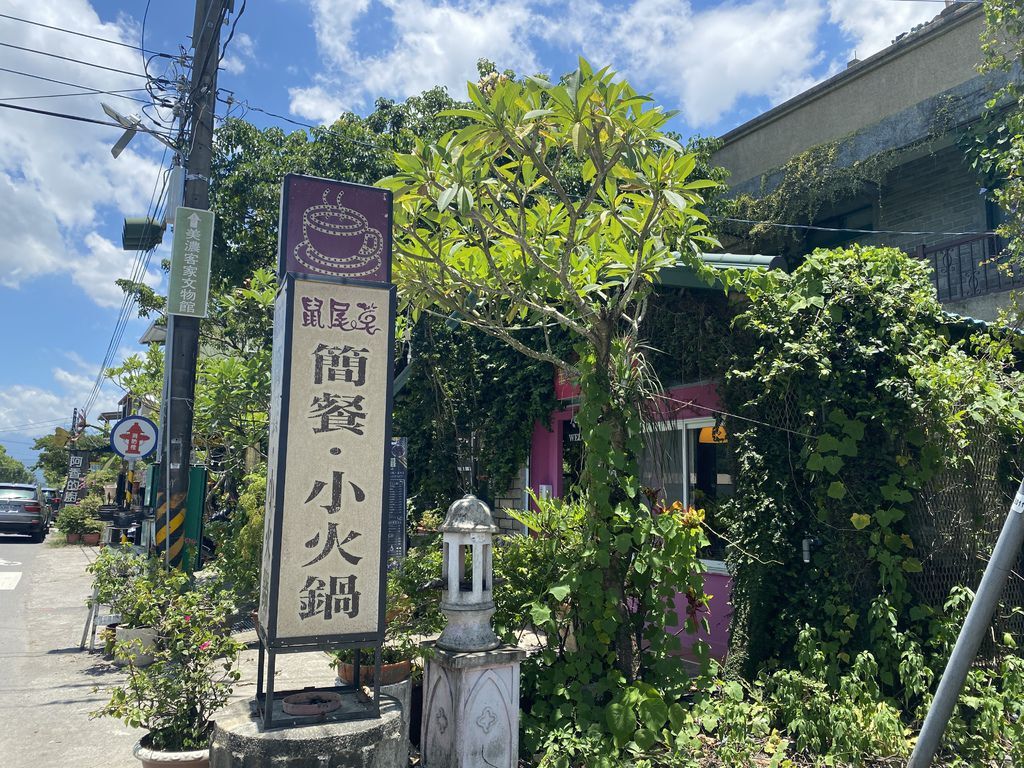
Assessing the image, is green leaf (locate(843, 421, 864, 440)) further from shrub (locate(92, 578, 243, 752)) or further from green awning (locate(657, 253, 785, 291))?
shrub (locate(92, 578, 243, 752))

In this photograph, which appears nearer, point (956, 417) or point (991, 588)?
point (991, 588)

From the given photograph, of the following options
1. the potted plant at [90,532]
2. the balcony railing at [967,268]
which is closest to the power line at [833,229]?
the balcony railing at [967,268]

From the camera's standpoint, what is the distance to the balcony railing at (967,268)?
32.5 ft

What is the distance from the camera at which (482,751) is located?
15.1 feet

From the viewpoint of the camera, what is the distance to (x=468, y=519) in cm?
493

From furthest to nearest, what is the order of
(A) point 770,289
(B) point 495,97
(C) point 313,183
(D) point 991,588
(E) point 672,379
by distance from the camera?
(E) point 672,379, (A) point 770,289, (B) point 495,97, (C) point 313,183, (D) point 991,588

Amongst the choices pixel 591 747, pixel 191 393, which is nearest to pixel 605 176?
pixel 591 747

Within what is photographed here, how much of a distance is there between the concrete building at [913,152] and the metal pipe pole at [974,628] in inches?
284

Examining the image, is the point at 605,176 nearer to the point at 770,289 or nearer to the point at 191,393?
the point at 770,289

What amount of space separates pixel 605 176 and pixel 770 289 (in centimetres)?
189

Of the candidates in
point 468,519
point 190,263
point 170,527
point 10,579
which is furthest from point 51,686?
point 10,579

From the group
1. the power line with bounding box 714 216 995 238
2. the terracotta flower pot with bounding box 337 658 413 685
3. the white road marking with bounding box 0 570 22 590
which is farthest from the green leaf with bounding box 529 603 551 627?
the white road marking with bounding box 0 570 22 590

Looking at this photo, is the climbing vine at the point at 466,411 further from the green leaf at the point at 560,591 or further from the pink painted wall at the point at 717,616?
the green leaf at the point at 560,591

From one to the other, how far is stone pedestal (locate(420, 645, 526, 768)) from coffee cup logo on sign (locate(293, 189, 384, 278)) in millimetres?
2504
